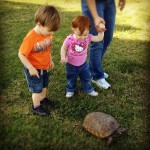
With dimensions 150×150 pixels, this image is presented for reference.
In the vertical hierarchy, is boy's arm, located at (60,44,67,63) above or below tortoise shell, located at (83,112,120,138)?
above

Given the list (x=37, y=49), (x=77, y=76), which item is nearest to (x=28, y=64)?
(x=37, y=49)

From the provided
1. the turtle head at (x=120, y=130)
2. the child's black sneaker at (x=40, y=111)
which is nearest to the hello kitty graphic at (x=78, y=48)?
the child's black sneaker at (x=40, y=111)

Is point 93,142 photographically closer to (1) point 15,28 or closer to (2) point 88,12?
(2) point 88,12

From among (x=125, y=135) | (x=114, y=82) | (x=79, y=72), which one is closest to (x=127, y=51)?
(x=114, y=82)

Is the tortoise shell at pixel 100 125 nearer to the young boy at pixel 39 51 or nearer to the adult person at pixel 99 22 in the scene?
the young boy at pixel 39 51

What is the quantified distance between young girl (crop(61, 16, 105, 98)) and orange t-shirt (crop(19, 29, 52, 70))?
22cm

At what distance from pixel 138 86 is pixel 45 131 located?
173 cm

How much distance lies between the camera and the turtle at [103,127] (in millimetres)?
3277

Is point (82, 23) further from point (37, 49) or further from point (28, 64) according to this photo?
point (28, 64)

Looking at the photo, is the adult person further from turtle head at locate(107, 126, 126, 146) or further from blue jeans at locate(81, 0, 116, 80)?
turtle head at locate(107, 126, 126, 146)

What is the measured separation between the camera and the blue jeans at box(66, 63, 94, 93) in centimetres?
395

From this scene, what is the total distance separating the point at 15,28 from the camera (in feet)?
22.0

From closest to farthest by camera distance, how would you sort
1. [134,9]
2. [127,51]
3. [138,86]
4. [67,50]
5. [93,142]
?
[93,142], [67,50], [138,86], [127,51], [134,9]

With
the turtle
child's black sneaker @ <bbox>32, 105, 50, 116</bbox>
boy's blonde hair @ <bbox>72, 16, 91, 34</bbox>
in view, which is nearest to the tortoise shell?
the turtle
